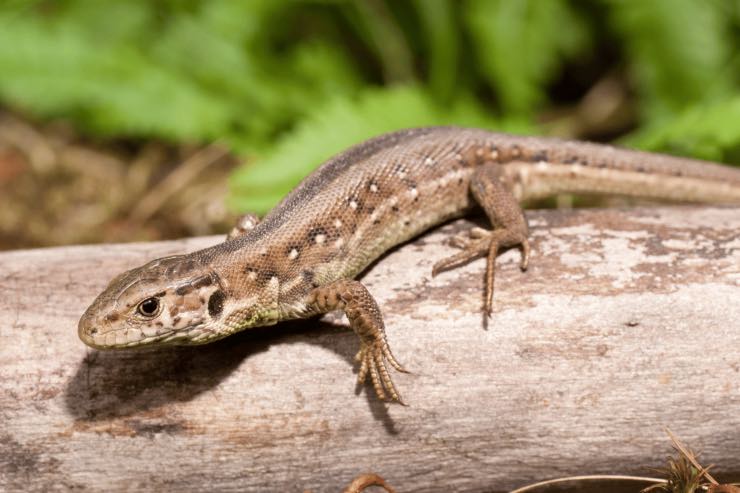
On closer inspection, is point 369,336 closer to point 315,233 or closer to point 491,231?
point 315,233

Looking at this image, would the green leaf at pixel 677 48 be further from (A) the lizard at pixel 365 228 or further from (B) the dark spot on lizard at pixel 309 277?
(B) the dark spot on lizard at pixel 309 277

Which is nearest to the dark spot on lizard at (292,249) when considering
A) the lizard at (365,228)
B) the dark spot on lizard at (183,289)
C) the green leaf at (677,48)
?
the lizard at (365,228)

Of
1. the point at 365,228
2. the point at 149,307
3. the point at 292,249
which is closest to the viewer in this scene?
the point at 149,307

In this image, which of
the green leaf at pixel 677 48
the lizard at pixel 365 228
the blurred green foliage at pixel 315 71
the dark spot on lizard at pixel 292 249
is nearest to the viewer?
the lizard at pixel 365 228

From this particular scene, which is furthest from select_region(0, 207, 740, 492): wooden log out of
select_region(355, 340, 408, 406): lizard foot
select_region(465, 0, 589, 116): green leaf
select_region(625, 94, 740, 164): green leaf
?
select_region(465, 0, 589, 116): green leaf

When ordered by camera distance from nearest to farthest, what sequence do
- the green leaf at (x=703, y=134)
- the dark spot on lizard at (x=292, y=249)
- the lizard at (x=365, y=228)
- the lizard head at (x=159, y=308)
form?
the lizard head at (x=159, y=308) < the lizard at (x=365, y=228) < the dark spot on lizard at (x=292, y=249) < the green leaf at (x=703, y=134)

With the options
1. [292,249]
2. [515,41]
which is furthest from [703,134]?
[292,249]

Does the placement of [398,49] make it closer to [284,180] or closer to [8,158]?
[284,180]

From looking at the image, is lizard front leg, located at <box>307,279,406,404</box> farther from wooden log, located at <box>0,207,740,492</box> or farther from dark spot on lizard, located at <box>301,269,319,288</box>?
dark spot on lizard, located at <box>301,269,319,288</box>

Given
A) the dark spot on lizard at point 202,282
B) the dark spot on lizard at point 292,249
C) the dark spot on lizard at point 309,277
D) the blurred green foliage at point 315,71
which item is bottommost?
the dark spot on lizard at point 202,282
